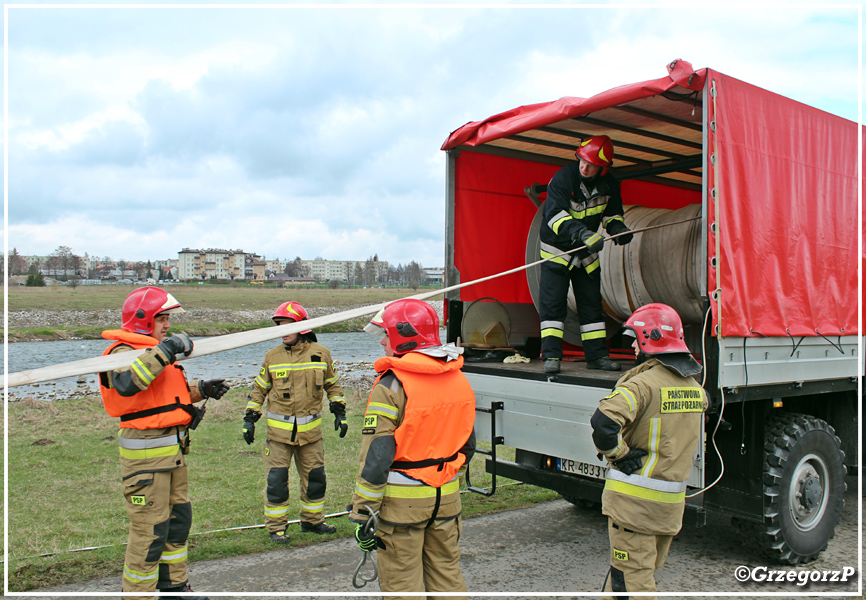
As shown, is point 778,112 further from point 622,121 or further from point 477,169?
point 477,169

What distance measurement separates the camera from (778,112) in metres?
4.11

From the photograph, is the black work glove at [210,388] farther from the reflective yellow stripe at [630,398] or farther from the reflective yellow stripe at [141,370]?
the reflective yellow stripe at [630,398]

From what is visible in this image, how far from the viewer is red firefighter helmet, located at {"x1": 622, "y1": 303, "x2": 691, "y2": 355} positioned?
3109 mm

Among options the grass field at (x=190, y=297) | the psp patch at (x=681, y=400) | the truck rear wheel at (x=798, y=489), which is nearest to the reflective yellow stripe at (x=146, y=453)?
the psp patch at (x=681, y=400)

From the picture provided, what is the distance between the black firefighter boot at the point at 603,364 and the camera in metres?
4.54

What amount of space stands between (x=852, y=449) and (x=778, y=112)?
2.80 metres

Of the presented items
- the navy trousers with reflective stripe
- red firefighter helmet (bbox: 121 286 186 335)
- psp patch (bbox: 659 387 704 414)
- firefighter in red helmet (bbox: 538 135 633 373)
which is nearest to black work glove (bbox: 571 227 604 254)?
firefighter in red helmet (bbox: 538 135 633 373)

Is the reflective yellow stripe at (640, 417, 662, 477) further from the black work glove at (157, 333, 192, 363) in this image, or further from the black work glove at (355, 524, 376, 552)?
the black work glove at (157, 333, 192, 363)

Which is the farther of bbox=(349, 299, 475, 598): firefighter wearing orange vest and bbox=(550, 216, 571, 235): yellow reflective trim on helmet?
bbox=(550, 216, 571, 235): yellow reflective trim on helmet

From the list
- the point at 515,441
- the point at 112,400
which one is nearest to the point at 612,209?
the point at 515,441

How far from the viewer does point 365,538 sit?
2.77m

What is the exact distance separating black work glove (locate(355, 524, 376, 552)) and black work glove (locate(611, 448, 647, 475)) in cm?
118

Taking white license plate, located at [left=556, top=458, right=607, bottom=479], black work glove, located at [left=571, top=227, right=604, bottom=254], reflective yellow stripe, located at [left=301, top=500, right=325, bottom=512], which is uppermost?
black work glove, located at [left=571, top=227, right=604, bottom=254]

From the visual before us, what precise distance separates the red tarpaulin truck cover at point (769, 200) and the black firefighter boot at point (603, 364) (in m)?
0.98
